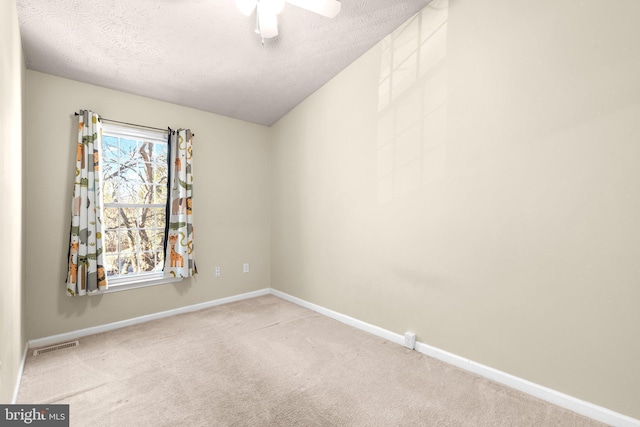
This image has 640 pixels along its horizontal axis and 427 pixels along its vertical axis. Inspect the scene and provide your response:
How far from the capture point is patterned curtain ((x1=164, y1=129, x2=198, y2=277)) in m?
3.15

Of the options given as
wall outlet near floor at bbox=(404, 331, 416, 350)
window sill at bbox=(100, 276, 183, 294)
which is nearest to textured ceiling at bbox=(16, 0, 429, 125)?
window sill at bbox=(100, 276, 183, 294)

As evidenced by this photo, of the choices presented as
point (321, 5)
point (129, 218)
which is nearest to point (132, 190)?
point (129, 218)

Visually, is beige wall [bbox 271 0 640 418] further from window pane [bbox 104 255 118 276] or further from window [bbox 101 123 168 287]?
window pane [bbox 104 255 118 276]

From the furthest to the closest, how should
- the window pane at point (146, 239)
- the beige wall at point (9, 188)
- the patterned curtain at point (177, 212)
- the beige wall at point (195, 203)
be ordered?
the window pane at point (146, 239) → the patterned curtain at point (177, 212) → the beige wall at point (195, 203) → the beige wall at point (9, 188)

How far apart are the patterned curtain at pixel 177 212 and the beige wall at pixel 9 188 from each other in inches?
49.9

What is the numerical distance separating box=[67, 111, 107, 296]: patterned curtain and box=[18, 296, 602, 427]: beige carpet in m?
0.55

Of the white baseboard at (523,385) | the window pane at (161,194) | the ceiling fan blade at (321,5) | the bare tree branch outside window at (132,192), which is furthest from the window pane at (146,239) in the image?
the ceiling fan blade at (321,5)

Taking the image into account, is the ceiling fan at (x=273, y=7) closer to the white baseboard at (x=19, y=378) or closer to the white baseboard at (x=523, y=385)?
the white baseboard at (x=523, y=385)

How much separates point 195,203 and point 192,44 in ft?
5.59

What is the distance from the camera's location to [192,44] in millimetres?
2334

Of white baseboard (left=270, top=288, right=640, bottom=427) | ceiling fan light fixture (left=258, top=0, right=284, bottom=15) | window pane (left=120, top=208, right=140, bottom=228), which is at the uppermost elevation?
ceiling fan light fixture (left=258, top=0, right=284, bottom=15)

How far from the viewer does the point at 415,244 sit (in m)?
2.38

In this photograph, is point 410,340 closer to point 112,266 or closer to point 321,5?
point 321,5

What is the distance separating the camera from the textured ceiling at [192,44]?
6.52ft
